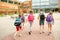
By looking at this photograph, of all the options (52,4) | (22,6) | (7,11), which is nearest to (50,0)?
(52,4)

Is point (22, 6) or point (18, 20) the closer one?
point (18, 20)

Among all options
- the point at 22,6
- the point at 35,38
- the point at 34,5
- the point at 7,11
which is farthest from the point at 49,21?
the point at 34,5

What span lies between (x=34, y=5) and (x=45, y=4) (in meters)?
4.89

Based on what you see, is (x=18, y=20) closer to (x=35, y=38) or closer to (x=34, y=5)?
(x=35, y=38)

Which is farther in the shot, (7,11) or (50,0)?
(50,0)

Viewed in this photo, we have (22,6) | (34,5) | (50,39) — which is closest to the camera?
(50,39)

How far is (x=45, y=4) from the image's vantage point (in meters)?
82.5

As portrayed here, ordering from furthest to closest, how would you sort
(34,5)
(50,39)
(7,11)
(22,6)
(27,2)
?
(34,5), (27,2), (22,6), (7,11), (50,39)

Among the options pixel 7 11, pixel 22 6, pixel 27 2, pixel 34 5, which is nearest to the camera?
pixel 7 11

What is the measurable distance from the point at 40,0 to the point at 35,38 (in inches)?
2902

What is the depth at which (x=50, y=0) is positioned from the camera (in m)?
83.2

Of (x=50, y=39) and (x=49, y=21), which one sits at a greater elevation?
(x=49, y=21)

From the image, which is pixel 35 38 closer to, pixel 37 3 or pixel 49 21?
pixel 49 21

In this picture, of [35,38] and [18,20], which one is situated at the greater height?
[18,20]
